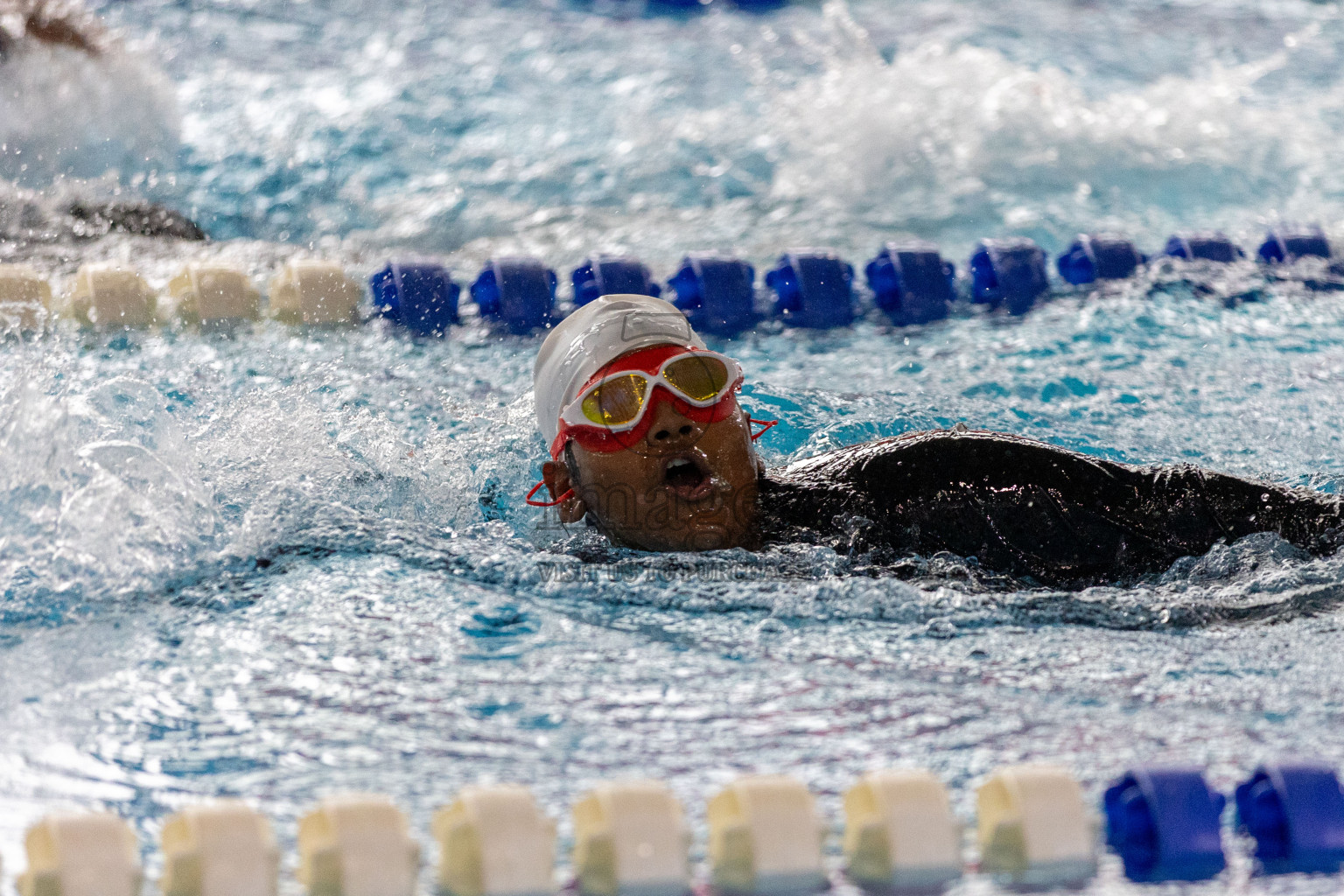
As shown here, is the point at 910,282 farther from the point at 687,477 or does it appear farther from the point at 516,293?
the point at 687,477

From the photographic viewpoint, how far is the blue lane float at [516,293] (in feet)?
13.6

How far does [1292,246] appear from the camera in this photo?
469cm

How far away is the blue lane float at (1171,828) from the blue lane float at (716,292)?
2.69m

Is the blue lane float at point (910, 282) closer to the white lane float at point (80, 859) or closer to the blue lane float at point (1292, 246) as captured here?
the blue lane float at point (1292, 246)

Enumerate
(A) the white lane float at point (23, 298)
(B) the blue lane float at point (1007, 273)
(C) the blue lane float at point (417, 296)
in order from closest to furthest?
(A) the white lane float at point (23, 298) → (C) the blue lane float at point (417, 296) → (B) the blue lane float at point (1007, 273)

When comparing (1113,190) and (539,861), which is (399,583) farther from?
(1113,190)

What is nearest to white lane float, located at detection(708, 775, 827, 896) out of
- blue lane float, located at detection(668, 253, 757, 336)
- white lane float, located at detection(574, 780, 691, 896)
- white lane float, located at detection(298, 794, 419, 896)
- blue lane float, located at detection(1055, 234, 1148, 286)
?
white lane float, located at detection(574, 780, 691, 896)

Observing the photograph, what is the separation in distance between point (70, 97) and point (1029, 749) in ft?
16.7

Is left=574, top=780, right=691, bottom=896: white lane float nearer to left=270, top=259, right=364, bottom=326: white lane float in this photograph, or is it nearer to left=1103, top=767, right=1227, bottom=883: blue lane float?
left=1103, top=767, right=1227, bottom=883: blue lane float

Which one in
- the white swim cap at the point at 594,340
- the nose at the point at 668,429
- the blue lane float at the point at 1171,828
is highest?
the white swim cap at the point at 594,340

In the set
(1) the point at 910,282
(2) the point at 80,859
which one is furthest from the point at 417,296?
(2) the point at 80,859

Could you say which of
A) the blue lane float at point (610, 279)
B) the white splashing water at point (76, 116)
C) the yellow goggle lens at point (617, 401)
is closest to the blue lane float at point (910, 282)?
the blue lane float at point (610, 279)

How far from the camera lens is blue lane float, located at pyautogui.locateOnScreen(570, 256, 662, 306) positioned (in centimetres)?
416

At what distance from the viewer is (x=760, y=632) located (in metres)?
2.15
